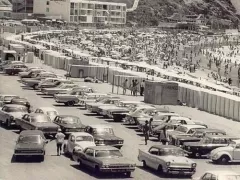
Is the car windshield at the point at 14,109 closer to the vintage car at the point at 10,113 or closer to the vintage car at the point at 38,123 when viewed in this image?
the vintage car at the point at 10,113

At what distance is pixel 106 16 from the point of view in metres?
195

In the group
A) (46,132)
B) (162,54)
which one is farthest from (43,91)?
(162,54)

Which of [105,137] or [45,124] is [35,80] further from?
[105,137]

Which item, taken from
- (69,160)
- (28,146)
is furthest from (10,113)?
(28,146)

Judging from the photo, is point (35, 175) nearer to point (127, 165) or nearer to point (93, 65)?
point (127, 165)

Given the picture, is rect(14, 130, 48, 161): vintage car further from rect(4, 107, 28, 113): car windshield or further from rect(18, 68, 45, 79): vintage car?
rect(18, 68, 45, 79): vintage car

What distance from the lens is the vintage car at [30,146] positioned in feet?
73.7

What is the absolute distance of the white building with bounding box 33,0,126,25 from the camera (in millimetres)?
173250

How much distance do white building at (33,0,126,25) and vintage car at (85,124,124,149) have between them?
14785cm

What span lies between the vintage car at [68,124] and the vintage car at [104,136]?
0.89 m

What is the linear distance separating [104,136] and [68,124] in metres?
2.76

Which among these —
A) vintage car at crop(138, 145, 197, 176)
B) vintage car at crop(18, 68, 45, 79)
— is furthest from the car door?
vintage car at crop(18, 68, 45, 79)

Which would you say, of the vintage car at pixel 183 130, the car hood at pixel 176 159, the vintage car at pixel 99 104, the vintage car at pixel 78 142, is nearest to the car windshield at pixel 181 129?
the vintage car at pixel 183 130

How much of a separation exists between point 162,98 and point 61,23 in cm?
12185
